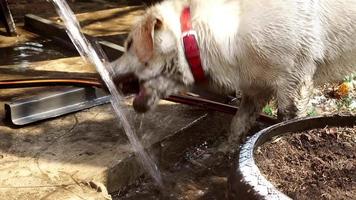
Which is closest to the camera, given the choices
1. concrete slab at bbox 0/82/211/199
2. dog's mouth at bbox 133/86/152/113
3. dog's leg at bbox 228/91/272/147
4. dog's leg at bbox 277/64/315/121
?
concrete slab at bbox 0/82/211/199

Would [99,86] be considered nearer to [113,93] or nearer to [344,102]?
[113,93]

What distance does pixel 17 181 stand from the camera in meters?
3.11

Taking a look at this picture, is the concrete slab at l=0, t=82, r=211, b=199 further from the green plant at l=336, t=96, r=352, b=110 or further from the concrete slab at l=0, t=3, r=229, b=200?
the green plant at l=336, t=96, r=352, b=110

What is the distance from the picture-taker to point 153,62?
3.35 metres

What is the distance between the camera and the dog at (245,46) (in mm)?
3254

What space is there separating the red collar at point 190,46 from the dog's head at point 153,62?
0.04 metres

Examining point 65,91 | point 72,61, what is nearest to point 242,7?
point 65,91

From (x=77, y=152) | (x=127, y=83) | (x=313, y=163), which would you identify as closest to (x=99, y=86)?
(x=127, y=83)

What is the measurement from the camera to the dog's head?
129 inches

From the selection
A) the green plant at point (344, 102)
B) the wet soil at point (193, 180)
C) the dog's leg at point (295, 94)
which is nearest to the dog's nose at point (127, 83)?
the wet soil at point (193, 180)

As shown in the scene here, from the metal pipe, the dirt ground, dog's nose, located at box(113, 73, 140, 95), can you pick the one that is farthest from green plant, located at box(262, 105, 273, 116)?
dog's nose, located at box(113, 73, 140, 95)

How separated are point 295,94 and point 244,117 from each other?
1.52ft

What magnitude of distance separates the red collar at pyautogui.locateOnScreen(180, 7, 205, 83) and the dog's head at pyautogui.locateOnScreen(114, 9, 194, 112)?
0.15ft

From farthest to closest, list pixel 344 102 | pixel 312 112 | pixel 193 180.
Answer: pixel 344 102 → pixel 312 112 → pixel 193 180
